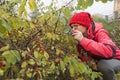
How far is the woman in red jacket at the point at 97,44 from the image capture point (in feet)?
11.2

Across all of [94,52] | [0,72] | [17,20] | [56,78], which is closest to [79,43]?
[94,52]

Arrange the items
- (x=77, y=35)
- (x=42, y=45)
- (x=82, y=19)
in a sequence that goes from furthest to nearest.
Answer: (x=82, y=19) → (x=42, y=45) → (x=77, y=35)

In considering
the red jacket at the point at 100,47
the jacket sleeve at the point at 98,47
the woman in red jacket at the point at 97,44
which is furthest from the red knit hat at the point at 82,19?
the jacket sleeve at the point at 98,47

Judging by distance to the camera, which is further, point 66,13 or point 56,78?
point 56,78

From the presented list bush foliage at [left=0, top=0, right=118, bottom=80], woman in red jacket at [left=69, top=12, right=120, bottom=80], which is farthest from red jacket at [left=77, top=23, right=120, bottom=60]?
bush foliage at [left=0, top=0, right=118, bottom=80]

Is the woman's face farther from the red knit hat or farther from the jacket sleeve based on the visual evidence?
the jacket sleeve

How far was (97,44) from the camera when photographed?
3.44 metres

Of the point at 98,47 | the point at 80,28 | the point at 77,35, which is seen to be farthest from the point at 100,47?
the point at 80,28

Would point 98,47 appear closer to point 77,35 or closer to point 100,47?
point 100,47

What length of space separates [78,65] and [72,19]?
1.54m

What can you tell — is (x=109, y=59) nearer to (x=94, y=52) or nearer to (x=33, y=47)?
(x=94, y=52)

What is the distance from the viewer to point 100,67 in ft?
11.7

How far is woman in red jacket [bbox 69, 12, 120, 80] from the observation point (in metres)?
3.43

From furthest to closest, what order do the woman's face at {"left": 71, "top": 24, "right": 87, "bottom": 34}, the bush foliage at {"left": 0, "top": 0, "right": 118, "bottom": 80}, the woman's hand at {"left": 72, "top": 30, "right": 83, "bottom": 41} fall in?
the woman's face at {"left": 71, "top": 24, "right": 87, "bottom": 34}
the woman's hand at {"left": 72, "top": 30, "right": 83, "bottom": 41}
the bush foliage at {"left": 0, "top": 0, "right": 118, "bottom": 80}
